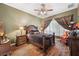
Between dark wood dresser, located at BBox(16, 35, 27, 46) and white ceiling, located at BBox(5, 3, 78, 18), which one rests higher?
white ceiling, located at BBox(5, 3, 78, 18)

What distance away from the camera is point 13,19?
2584 millimetres

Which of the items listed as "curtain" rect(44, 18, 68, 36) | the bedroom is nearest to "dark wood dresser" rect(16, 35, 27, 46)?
the bedroom

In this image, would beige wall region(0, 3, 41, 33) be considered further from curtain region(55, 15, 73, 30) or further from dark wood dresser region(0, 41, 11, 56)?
curtain region(55, 15, 73, 30)

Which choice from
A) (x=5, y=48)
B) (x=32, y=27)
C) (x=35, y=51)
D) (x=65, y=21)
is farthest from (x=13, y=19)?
(x=65, y=21)

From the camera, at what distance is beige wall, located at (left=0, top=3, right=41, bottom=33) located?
2.58m

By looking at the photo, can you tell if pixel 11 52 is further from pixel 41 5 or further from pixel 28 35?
pixel 41 5

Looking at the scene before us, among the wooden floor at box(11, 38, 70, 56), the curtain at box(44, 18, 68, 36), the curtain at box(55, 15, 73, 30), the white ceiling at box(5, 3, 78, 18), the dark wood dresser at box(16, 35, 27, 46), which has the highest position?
the white ceiling at box(5, 3, 78, 18)

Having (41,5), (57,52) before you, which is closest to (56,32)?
(57,52)

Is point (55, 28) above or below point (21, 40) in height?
above

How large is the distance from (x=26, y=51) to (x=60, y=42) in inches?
22.7

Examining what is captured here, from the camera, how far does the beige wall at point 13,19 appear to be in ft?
8.46

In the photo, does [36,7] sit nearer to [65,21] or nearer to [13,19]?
[13,19]

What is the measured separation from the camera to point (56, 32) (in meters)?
2.57

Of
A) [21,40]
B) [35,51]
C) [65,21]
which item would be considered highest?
[65,21]
